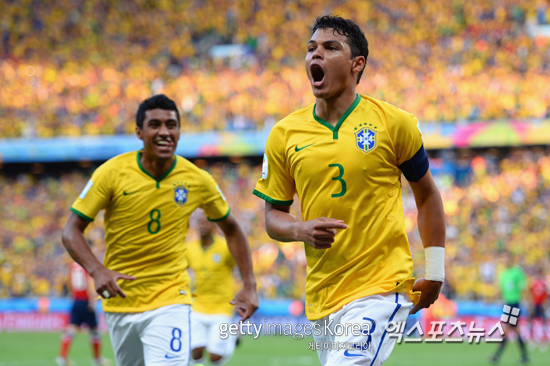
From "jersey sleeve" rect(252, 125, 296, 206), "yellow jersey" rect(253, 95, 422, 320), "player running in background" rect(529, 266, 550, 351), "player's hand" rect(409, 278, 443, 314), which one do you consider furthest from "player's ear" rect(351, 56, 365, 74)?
"player running in background" rect(529, 266, 550, 351)

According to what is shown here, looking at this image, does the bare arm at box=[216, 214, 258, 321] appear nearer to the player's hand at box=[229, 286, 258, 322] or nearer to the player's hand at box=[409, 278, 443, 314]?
the player's hand at box=[229, 286, 258, 322]

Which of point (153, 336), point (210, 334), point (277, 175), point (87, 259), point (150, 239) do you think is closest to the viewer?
point (277, 175)

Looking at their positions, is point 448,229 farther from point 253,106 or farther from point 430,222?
point 430,222

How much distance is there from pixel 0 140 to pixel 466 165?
1902 cm

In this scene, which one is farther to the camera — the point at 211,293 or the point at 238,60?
the point at 238,60

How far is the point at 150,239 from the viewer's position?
17.6 ft

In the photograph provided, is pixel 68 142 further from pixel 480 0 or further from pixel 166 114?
pixel 166 114

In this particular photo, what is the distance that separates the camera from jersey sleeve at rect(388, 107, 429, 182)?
366 cm

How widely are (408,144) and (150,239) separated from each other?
8.25ft

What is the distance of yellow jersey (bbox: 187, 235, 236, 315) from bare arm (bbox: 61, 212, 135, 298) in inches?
182

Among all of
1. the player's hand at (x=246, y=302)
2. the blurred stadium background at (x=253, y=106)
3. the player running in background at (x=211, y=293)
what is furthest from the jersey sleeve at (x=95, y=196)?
the blurred stadium background at (x=253, y=106)

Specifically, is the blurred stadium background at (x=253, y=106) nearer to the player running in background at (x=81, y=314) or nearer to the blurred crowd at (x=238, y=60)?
the blurred crowd at (x=238, y=60)

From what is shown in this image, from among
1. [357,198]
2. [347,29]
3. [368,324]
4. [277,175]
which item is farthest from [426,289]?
[347,29]

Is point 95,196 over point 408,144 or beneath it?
beneath
